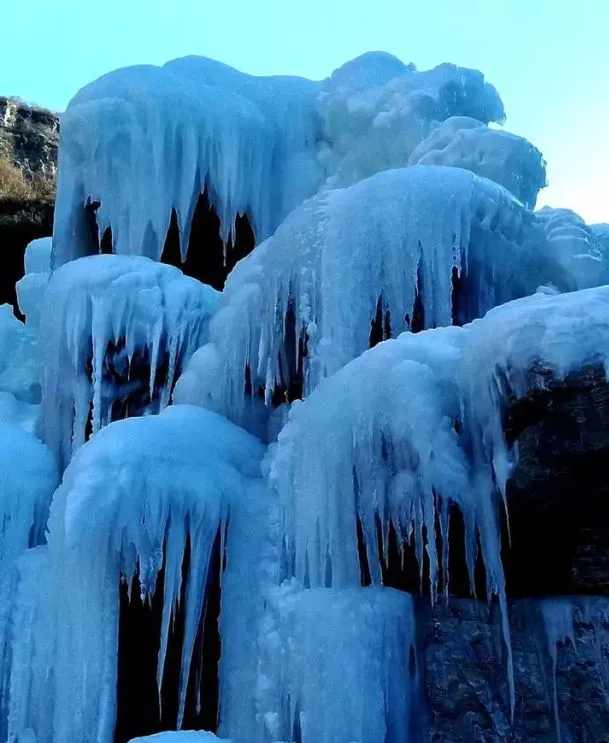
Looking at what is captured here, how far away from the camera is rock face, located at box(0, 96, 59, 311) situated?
12.4 metres

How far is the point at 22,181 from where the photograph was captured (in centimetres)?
1339

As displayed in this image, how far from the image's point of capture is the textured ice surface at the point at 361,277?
405cm

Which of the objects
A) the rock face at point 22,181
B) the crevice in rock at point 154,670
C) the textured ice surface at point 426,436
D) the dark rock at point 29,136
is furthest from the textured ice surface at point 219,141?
the dark rock at point 29,136

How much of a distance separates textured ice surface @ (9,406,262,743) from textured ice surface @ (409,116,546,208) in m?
2.60

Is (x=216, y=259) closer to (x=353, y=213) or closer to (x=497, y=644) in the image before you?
(x=353, y=213)

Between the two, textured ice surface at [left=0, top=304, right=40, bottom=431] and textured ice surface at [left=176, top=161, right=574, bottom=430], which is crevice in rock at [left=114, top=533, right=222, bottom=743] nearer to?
textured ice surface at [left=176, top=161, right=574, bottom=430]

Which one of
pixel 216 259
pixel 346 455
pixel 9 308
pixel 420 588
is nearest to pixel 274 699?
pixel 420 588

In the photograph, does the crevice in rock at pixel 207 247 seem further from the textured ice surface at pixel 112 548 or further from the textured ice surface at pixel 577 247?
the textured ice surface at pixel 112 548

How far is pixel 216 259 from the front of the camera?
652 cm

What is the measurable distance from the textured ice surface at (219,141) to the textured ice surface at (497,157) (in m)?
1.15

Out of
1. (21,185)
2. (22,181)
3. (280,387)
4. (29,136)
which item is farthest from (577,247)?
(29,136)

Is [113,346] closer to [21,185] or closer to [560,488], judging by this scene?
[560,488]

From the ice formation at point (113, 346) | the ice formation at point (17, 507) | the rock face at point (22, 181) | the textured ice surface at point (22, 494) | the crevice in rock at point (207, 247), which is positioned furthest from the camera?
the rock face at point (22, 181)

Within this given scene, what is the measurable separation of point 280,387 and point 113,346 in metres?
1.27
